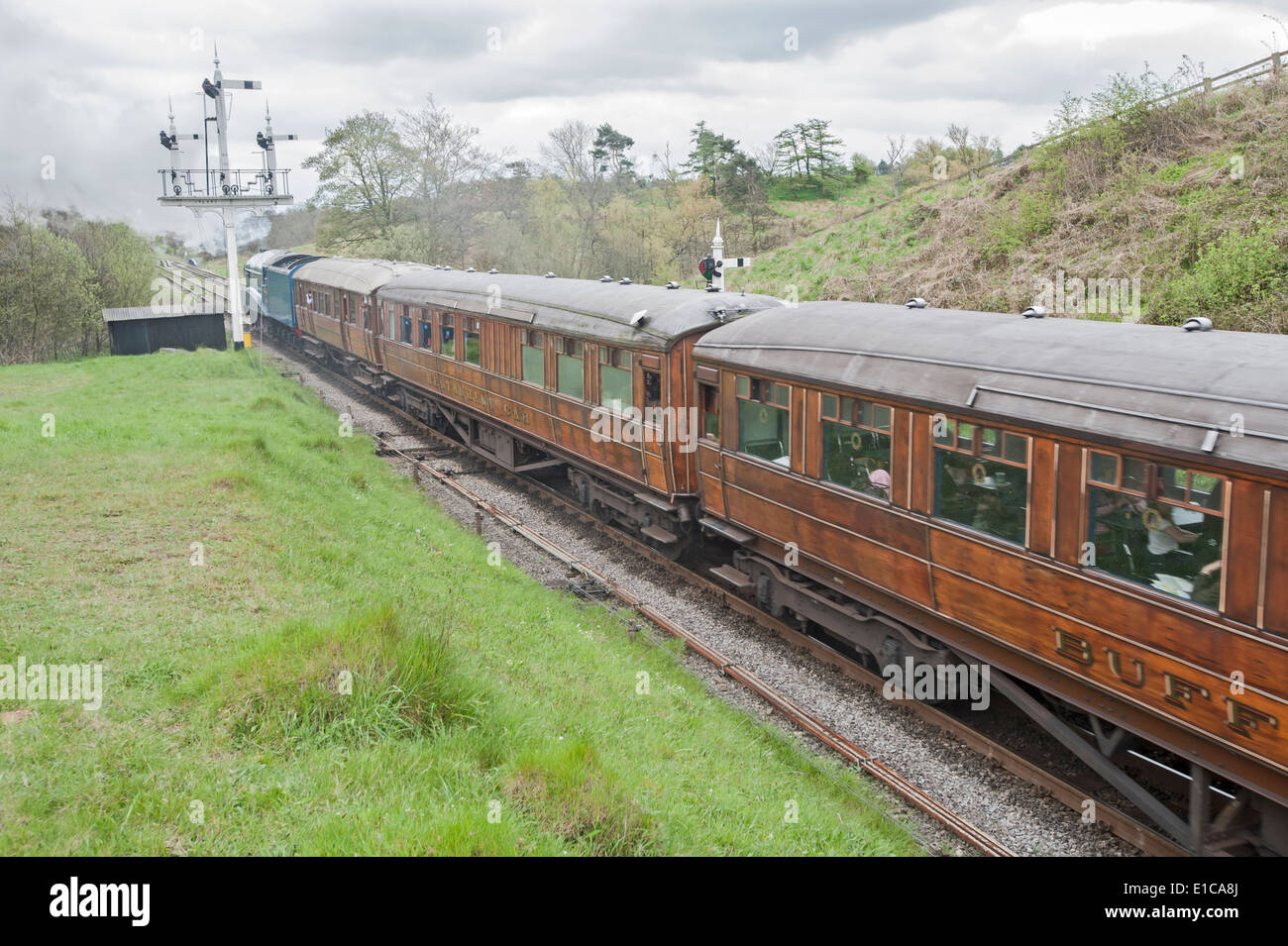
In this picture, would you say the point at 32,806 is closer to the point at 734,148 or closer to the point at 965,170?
the point at 965,170

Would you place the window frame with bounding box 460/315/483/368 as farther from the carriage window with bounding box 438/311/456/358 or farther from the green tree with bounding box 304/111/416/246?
the green tree with bounding box 304/111/416/246

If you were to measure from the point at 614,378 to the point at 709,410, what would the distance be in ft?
6.88

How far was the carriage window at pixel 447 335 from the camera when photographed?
19.2m

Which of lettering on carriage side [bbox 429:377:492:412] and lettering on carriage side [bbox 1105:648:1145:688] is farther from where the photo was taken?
lettering on carriage side [bbox 429:377:492:412]

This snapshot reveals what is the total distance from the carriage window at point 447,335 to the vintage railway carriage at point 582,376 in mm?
40

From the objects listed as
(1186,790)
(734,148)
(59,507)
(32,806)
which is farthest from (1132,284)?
(734,148)

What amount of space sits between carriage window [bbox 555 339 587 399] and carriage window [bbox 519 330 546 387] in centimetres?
54

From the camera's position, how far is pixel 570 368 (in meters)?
14.6

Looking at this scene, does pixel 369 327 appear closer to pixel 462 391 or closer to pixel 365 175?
pixel 462 391

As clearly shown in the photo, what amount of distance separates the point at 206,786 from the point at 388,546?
7.12 meters

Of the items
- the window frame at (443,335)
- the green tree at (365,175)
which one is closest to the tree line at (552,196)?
the green tree at (365,175)

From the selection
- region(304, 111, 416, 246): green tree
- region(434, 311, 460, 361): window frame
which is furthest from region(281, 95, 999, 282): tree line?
region(434, 311, 460, 361): window frame

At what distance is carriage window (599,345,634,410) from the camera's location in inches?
505

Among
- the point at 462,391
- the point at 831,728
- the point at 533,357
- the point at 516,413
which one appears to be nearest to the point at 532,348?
the point at 533,357
